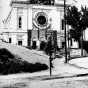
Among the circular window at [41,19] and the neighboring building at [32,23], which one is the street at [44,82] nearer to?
the neighboring building at [32,23]

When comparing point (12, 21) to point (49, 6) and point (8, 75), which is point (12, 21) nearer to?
point (49, 6)

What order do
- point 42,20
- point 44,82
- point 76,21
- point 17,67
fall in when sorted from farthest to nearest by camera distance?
point 42,20
point 76,21
point 17,67
point 44,82

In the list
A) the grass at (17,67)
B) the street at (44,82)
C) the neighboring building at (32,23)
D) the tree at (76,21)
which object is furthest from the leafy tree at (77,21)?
the street at (44,82)

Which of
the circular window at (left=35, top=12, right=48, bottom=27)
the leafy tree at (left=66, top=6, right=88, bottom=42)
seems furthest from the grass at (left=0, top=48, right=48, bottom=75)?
the circular window at (left=35, top=12, right=48, bottom=27)

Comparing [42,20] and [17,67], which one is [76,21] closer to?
[42,20]

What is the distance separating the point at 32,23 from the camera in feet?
152

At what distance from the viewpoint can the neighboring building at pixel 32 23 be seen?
45312 millimetres

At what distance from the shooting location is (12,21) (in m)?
45.3

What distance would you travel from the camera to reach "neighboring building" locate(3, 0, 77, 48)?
45312 millimetres

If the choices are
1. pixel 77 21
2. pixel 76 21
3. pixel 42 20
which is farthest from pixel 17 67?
pixel 42 20

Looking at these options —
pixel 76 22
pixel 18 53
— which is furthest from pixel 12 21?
pixel 18 53

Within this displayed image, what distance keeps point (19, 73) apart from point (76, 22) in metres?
19.8

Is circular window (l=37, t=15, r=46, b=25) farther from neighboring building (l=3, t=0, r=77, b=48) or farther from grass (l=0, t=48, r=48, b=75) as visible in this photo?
grass (l=0, t=48, r=48, b=75)

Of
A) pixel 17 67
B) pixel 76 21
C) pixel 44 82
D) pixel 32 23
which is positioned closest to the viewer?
pixel 44 82
